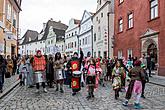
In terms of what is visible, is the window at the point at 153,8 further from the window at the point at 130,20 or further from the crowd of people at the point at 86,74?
the crowd of people at the point at 86,74

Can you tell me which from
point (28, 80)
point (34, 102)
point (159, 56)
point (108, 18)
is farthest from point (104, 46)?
point (34, 102)

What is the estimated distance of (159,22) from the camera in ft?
69.3

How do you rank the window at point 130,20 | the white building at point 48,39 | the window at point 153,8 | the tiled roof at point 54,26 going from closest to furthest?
the window at point 153,8
the window at point 130,20
the white building at point 48,39
the tiled roof at point 54,26

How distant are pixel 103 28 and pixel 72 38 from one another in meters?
22.7

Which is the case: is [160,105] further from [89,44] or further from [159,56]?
[89,44]

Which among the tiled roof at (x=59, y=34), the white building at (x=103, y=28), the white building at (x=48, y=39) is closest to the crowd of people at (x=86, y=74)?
the white building at (x=103, y=28)

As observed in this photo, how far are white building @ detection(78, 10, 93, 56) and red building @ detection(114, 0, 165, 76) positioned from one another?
16.3 meters

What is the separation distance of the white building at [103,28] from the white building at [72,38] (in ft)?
46.2

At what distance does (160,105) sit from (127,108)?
1281 mm

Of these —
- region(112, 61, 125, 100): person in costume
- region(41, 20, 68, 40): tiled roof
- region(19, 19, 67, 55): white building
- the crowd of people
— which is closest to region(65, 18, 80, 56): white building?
region(19, 19, 67, 55): white building

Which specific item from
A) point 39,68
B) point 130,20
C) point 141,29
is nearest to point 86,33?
point 130,20

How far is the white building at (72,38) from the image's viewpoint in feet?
192

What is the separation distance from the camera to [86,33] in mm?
50656

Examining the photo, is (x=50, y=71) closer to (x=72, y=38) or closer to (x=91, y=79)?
(x=91, y=79)
